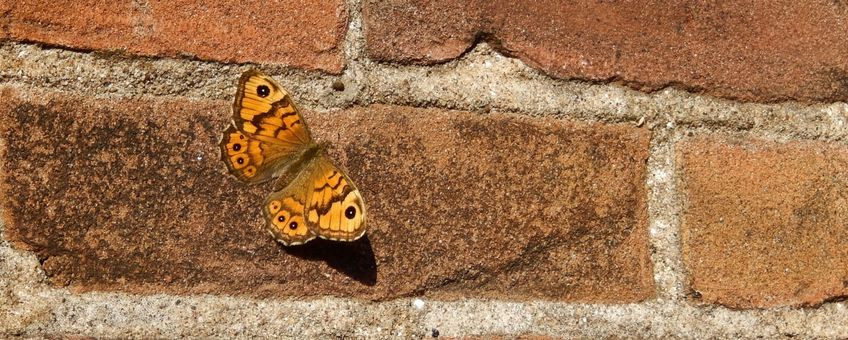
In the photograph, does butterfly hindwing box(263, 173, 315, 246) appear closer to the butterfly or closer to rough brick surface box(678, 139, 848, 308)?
the butterfly

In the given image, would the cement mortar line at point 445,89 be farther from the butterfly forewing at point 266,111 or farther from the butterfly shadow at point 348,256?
the butterfly shadow at point 348,256

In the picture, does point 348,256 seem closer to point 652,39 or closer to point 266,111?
point 266,111

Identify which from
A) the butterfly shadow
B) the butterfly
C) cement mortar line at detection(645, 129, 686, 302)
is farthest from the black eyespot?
cement mortar line at detection(645, 129, 686, 302)

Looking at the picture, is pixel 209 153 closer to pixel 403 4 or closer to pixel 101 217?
pixel 101 217

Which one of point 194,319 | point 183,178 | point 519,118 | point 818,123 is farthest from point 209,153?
point 818,123

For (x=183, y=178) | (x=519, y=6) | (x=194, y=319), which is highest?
(x=519, y=6)

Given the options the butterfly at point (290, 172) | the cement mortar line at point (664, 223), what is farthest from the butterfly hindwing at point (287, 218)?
the cement mortar line at point (664, 223)

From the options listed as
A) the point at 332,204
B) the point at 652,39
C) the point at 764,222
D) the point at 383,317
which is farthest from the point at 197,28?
the point at 764,222
